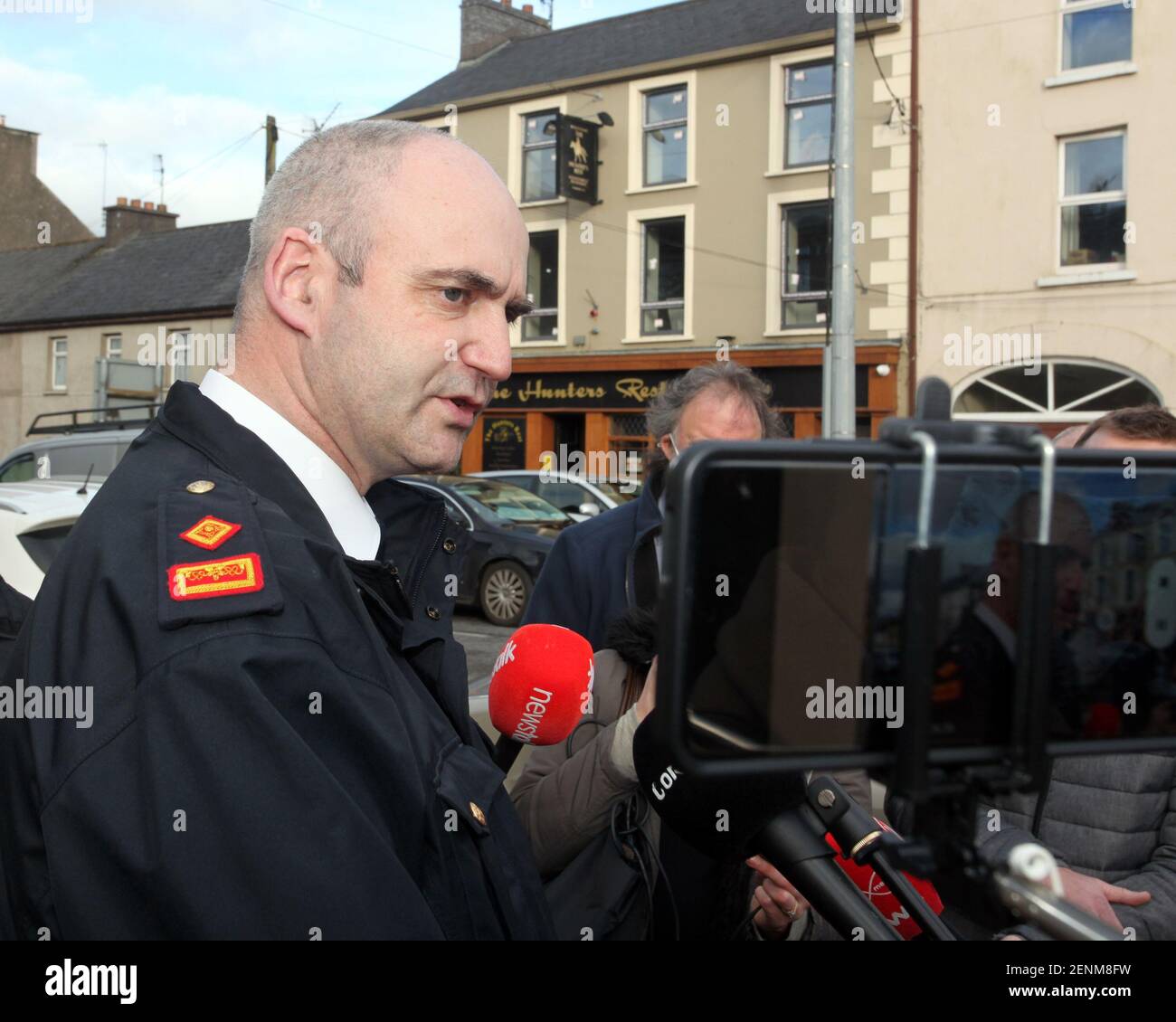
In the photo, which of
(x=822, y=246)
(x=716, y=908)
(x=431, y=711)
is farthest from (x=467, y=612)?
(x=431, y=711)

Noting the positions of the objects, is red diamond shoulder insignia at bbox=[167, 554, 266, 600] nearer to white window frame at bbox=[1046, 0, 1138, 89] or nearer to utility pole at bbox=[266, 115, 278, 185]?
white window frame at bbox=[1046, 0, 1138, 89]

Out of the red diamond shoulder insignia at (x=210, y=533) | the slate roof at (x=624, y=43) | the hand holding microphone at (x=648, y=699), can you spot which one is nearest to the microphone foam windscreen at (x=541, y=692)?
the hand holding microphone at (x=648, y=699)

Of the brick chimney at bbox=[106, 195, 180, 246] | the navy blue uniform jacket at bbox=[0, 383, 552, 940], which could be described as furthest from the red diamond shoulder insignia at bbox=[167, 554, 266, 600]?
the brick chimney at bbox=[106, 195, 180, 246]

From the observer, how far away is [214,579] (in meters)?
1.18

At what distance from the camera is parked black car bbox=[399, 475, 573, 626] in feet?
40.1

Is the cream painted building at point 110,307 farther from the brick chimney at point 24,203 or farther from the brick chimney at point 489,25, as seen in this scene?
the brick chimney at point 489,25

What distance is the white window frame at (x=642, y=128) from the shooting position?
19.8m

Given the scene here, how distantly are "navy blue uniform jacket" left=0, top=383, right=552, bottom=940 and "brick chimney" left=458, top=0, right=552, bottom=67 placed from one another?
25.9m

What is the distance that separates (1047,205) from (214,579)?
56.8 feet

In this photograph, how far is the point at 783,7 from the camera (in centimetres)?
2009

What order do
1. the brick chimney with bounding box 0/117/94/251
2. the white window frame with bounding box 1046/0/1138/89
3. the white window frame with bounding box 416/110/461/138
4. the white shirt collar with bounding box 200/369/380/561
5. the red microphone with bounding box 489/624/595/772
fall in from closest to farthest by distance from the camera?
the white shirt collar with bounding box 200/369/380/561 → the red microphone with bounding box 489/624/595/772 → the white window frame with bounding box 1046/0/1138/89 → the white window frame with bounding box 416/110/461/138 → the brick chimney with bounding box 0/117/94/251

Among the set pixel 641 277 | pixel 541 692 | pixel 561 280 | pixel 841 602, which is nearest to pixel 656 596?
pixel 541 692

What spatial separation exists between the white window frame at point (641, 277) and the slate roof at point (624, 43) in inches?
106
